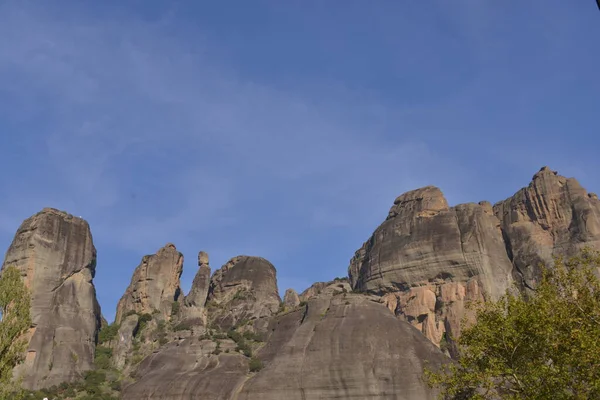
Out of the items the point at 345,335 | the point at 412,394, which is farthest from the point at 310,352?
the point at 412,394

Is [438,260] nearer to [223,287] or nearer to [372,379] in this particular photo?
[372,379]

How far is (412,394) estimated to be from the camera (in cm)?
7288

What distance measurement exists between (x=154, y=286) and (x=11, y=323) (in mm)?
87313

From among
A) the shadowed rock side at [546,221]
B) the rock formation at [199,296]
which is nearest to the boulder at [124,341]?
the rock formation at [199,296]

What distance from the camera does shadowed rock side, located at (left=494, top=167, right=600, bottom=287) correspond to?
341 feet

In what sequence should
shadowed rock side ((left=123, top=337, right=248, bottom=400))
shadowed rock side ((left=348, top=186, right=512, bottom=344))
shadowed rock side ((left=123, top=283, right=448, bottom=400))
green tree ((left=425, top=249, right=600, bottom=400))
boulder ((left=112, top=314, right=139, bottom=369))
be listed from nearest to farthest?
green tree ((left=425, top=249, right=600, bottom=400)) → shadowed rock side ((left=123, top=283, right=448, bottom=400)) → shadowed rock side ((left=123, top=337, right=248, bottom=400)) → shadowed rock side ((left=348, top=186, right=512, bottom=344)) → boulder ((left=112, top=314, right=139, bottom=369))

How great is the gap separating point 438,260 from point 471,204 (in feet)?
48.3

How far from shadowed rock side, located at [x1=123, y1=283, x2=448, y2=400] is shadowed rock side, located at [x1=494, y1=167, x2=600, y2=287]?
34063mm

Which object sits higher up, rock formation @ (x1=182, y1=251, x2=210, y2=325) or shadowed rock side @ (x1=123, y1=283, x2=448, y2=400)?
rock formation @ (x1=182, y1=251, x2=210, y2=325)

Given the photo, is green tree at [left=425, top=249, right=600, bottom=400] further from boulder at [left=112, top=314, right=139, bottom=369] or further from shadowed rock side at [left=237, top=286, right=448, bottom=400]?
boulder at [left=112, top=314, right=139, bottom=369]

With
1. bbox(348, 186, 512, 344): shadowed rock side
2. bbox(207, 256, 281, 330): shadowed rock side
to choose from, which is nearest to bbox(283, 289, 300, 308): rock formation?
bbox(207, 256, 281, 330): shadowed rock side

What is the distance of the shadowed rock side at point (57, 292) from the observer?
96.6m

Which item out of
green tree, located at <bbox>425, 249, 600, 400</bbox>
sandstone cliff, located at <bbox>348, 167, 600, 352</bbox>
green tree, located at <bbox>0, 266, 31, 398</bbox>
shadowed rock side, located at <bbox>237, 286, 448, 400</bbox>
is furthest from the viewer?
sandstone cliff, located at <bbox>348, 167, 600, 352</bbox>

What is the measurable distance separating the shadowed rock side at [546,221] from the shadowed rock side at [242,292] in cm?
4876
